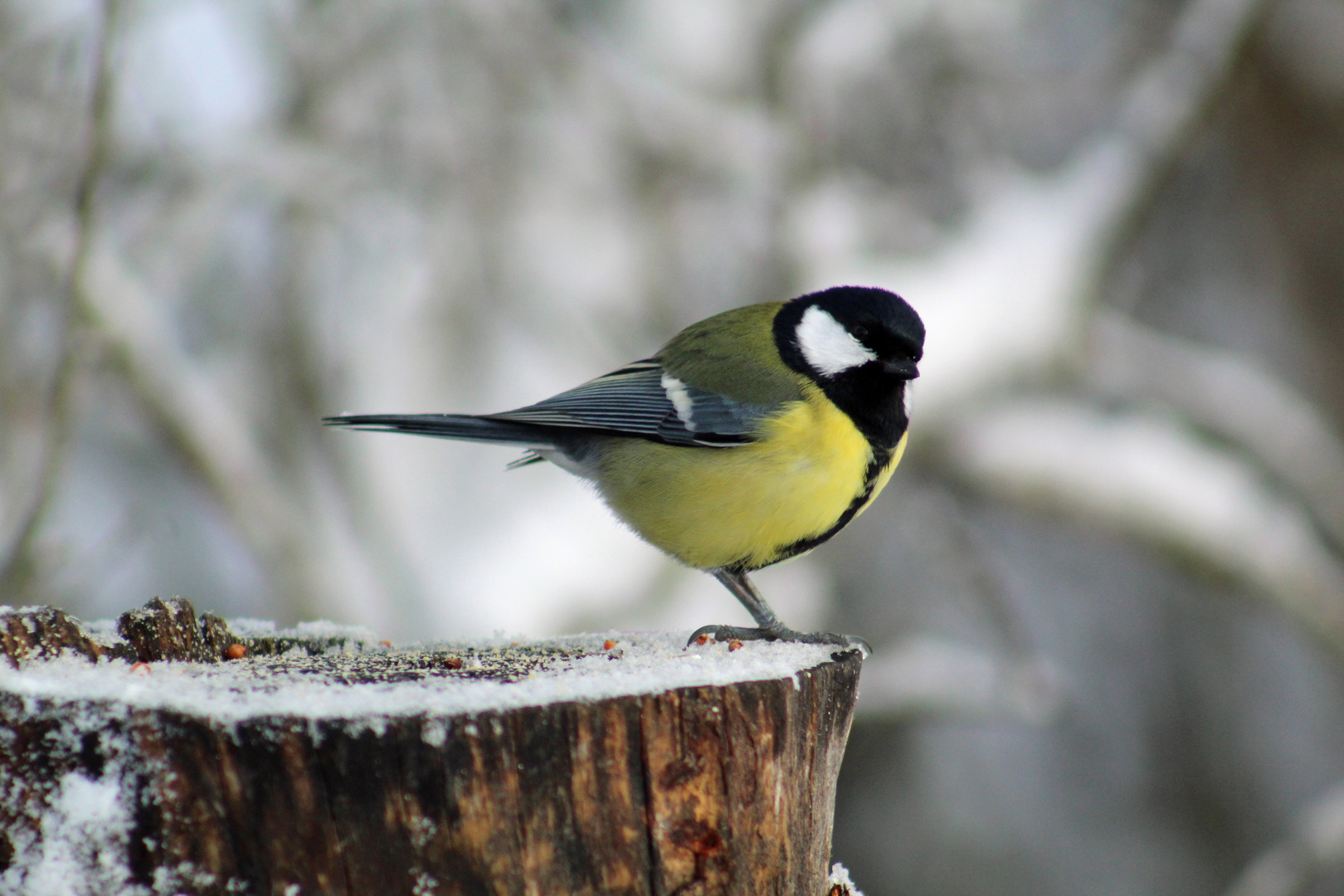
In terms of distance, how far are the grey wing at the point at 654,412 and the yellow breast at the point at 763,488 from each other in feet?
0.09

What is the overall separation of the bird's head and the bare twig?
1953 mm

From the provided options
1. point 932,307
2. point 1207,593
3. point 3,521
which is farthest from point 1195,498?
point 3,521

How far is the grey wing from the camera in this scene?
7.62 feet

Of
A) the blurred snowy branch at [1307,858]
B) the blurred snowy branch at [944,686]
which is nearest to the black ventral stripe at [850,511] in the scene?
the blurred snowy branch at [944,686]

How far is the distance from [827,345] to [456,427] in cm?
82

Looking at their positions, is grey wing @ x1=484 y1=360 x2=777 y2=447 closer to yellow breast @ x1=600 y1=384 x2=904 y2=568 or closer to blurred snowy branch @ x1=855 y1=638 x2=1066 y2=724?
yellow breast @ x1=600 y1=384 x2=904 y2=568

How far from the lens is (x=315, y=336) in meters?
5.38

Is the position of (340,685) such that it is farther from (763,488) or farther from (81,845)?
(763,488)

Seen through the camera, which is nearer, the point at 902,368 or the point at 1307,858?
the point at 902,368

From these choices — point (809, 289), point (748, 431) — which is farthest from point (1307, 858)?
point (748, 431)

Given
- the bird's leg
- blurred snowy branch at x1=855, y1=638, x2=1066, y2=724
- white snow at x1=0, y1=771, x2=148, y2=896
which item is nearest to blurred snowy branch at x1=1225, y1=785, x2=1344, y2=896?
blurred snowy branch at x1=855, y1=638, x2=1066, y2=724

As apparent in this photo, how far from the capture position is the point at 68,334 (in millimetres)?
3279

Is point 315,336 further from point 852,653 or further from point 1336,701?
point 1336,701

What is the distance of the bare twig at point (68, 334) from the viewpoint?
9.41 ft
